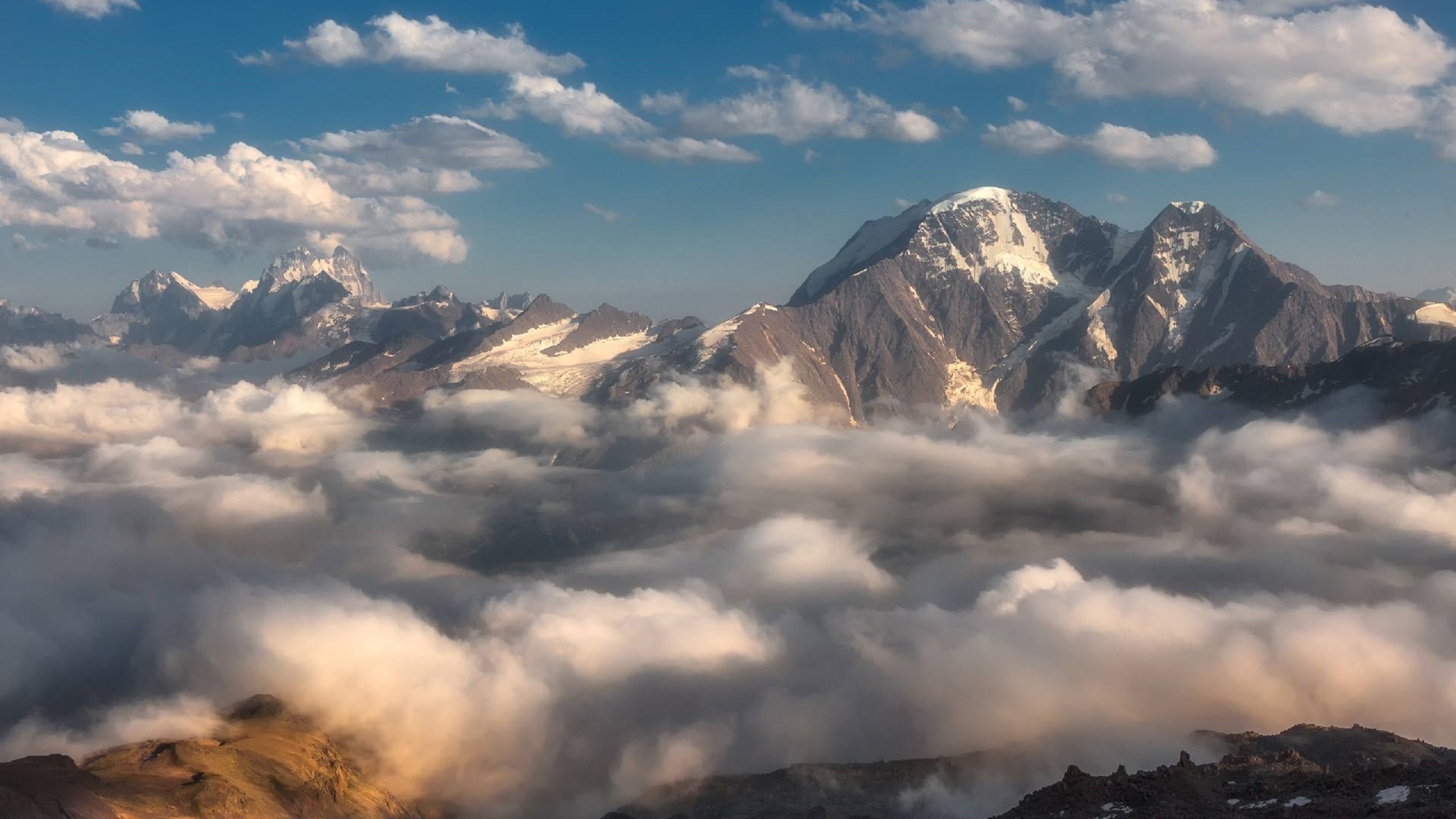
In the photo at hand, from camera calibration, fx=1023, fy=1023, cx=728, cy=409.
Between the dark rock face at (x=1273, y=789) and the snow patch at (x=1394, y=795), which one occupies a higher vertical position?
the snow patch at (x=1394, y=795)

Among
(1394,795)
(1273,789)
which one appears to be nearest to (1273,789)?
(1273,789)

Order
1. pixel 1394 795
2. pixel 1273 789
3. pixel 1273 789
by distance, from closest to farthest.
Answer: pixel 1394 795 < pixel 1273 789 < pixel 1273 789

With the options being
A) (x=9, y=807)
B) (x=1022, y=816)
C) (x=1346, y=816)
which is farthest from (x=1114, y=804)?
(x=9, y=807)

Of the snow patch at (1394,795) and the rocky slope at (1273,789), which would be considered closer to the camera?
the snow patch at (1394,795)

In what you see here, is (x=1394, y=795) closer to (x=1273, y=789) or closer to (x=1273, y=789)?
(x=1273, y=789)

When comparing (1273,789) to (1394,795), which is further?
(1273,789)

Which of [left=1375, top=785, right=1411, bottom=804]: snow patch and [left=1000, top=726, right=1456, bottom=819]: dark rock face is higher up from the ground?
[left=1375, top=785, right=1411, bottom=804]: snow patch

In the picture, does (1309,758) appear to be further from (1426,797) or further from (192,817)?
(192,817)

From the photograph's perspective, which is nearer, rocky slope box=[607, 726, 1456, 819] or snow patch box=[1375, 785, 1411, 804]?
snow patch box=[1375, 785, 1411, 804]
